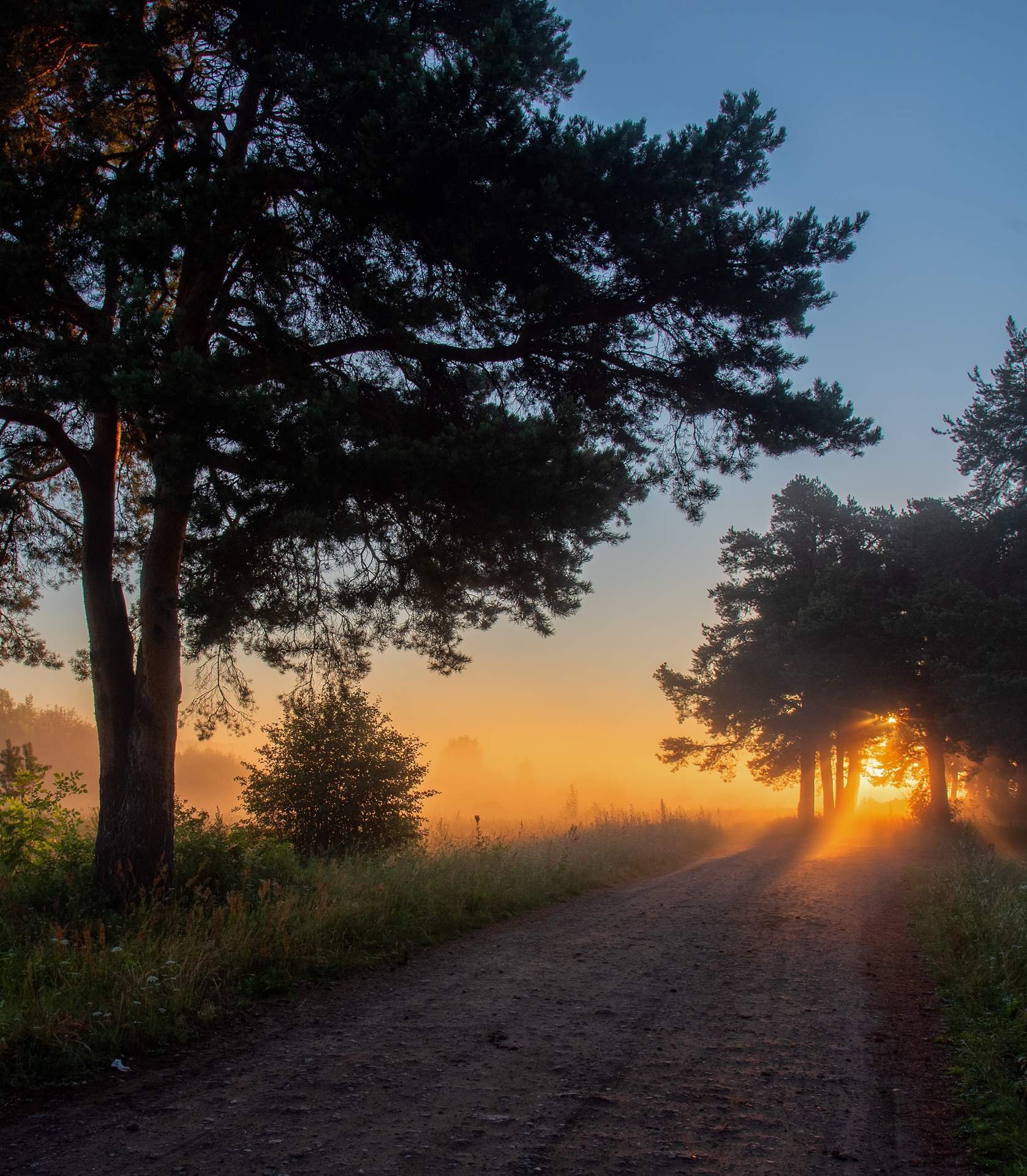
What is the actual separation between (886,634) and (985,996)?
786 inches

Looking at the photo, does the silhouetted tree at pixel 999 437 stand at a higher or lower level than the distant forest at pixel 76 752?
higher

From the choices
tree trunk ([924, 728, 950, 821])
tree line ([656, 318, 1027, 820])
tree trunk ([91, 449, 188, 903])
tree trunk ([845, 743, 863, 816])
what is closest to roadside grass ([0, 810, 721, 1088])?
tree trunk ([91, 449, 188, 903])

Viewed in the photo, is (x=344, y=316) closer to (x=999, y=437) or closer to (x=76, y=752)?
(x=999, y=437)

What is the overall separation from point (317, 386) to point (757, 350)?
5954mm

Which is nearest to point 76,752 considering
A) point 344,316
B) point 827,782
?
point 827,782

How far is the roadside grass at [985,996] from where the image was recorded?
Answer: 412 cm

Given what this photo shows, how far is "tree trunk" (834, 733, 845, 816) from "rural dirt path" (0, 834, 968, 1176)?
31.6 m

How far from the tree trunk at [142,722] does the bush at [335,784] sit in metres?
4.25

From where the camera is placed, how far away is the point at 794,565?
102 ft

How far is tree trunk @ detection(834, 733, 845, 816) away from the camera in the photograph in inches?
1446

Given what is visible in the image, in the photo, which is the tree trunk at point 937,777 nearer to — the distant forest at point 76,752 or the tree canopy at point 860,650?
the tree canopy at point 860,650

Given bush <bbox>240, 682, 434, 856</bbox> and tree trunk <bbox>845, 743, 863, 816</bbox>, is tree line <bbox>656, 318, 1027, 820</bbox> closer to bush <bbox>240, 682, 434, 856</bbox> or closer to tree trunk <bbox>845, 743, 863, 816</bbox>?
tree trunk <bbox>845, 743, 863, 816</bbox>

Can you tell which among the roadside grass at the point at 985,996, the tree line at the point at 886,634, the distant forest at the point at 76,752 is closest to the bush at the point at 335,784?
the roadside grass at the point at 985,996

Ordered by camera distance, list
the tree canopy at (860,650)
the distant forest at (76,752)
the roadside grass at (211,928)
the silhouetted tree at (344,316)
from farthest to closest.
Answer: the distant forest at (76,752), the tree canopy at (860,650), the silhouetted tree at (344,316), the roadside grass at (211,928)
